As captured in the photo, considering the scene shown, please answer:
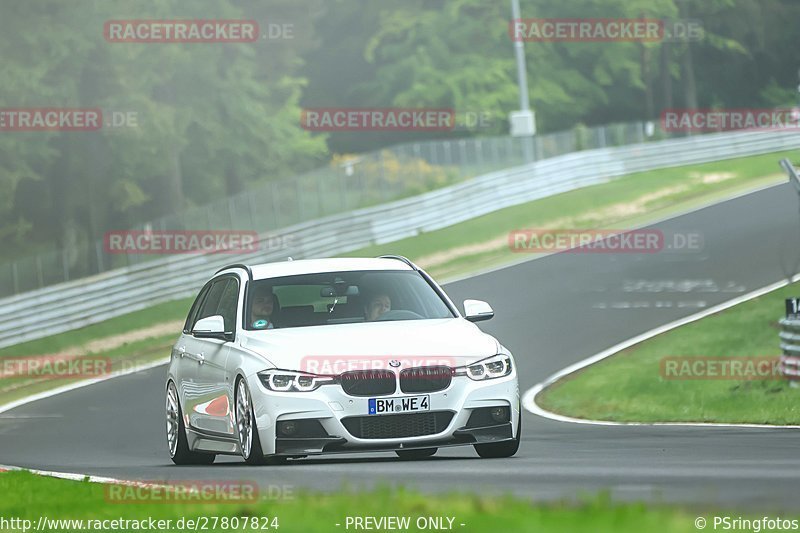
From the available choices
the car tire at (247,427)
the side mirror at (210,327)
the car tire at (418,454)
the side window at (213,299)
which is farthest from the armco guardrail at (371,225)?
the car tire at (247,427)

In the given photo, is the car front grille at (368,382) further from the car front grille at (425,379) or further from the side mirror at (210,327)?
the side mirror at (210,327)

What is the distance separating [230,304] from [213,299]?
84 cm

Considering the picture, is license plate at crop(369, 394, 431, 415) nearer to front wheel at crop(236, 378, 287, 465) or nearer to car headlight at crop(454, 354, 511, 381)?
car headlight at crop(454, 354, 511, 381)

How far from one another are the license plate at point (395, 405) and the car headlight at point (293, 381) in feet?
1.09

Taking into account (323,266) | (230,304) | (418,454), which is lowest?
(418,454)

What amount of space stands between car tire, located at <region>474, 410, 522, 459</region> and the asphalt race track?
9 centimetres

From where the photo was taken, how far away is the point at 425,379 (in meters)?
11.2

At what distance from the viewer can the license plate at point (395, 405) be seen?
11.1 m

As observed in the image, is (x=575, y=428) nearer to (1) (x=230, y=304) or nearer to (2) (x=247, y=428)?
(1) (x=230, y=304)

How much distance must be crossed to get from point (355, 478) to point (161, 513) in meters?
2.16

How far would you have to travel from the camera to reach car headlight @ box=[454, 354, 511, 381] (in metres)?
11.3

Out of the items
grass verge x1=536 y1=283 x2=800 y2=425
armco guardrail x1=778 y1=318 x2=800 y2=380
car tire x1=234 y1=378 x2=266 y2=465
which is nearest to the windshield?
car tire x1=234 y1=378 x2=266 y2=465

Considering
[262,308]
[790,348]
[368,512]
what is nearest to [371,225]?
[790,348]

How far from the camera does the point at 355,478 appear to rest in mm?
9992
